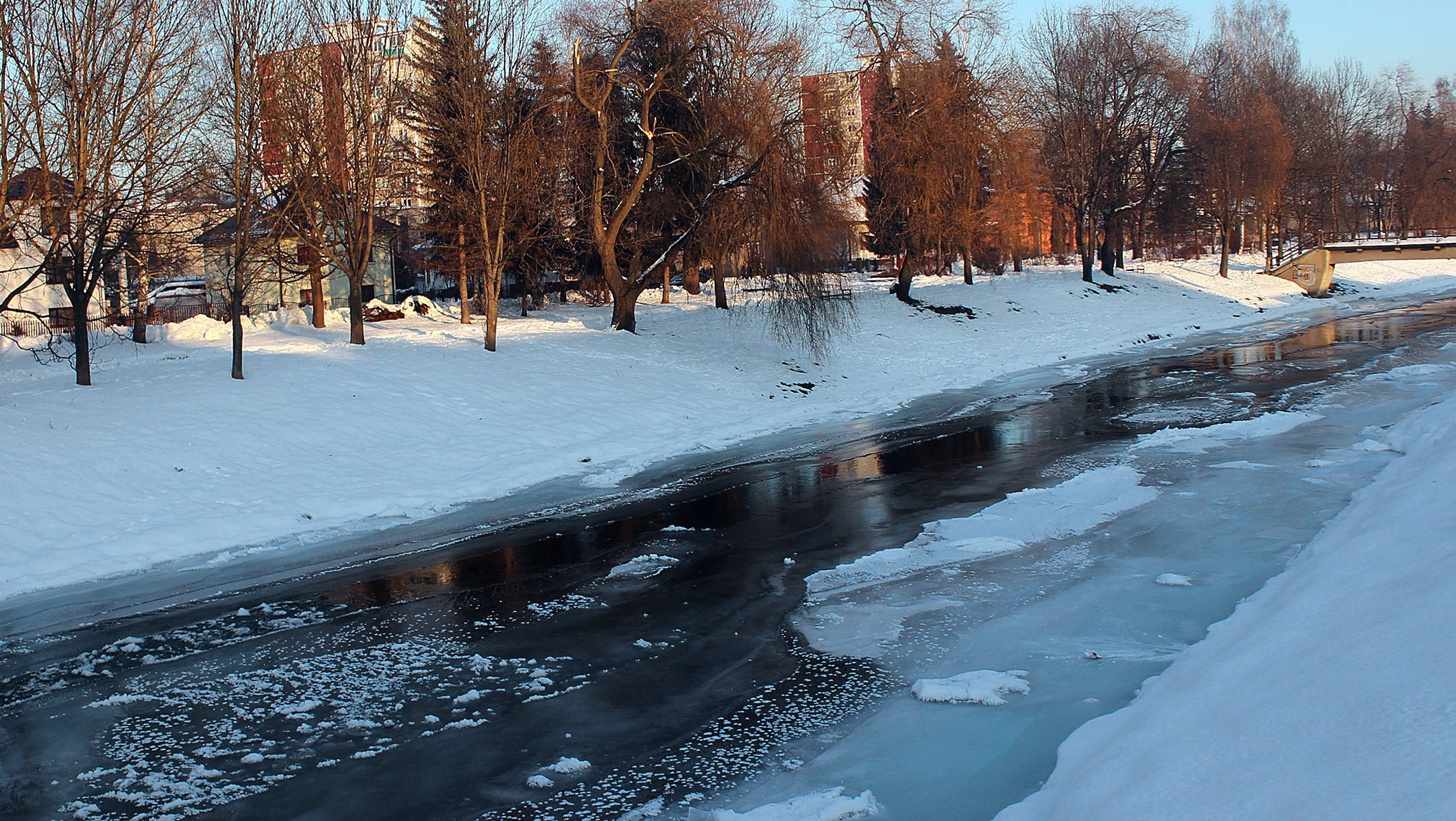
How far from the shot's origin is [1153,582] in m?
9.08

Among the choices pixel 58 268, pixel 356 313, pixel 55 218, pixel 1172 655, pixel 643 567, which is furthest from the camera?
pixel 356 313

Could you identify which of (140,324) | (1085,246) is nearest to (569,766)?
(140,324)

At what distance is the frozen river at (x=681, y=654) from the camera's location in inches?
234

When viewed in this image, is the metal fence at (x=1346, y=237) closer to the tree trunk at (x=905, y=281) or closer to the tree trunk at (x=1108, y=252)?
the tree trunk at (x=1108, y=252)

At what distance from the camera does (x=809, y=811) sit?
17.8ft

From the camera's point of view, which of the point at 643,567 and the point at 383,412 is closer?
the point at 643,567

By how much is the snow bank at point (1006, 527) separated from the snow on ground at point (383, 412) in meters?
6.04

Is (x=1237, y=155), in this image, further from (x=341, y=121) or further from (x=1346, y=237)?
(x=341, y=121)

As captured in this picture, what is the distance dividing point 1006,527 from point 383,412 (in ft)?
38.5

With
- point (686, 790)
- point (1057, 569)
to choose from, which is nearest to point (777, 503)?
point (1057, 569)

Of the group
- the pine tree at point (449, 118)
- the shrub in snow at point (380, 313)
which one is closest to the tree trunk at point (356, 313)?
the pine tree at point (449, 118)

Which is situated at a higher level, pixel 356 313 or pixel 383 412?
pixel 356 313

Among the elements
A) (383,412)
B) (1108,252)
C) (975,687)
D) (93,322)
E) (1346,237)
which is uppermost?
(1346,237)

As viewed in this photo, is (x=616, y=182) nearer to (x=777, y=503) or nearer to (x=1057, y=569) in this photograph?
(x=777, y=503)
